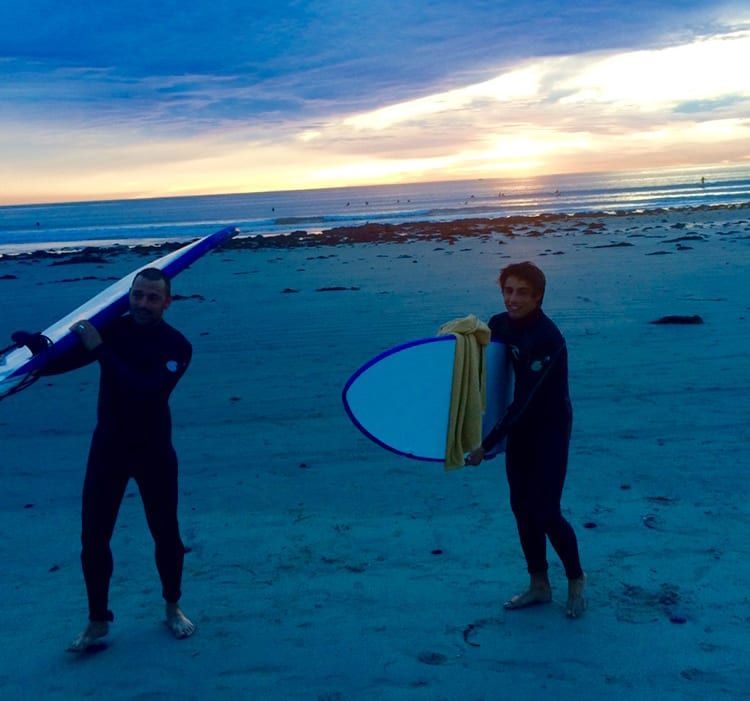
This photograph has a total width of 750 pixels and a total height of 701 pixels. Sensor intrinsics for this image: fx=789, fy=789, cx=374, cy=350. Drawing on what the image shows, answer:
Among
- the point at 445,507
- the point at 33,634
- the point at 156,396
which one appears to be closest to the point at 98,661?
the point at 33,634

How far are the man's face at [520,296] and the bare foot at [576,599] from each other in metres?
1.33

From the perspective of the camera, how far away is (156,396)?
11.5 feet

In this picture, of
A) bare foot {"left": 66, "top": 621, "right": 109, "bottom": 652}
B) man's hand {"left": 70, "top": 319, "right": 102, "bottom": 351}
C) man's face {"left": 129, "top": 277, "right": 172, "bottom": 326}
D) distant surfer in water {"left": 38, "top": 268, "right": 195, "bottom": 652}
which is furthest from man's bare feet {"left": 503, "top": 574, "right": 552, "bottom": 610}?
man's hand {"left": 70, "top": 319, "right": 102, "bottom": 351}

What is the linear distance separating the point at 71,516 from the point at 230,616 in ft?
6.18

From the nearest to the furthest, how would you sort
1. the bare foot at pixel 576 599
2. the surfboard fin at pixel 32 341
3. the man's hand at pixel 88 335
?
the man's hand at pixel 88 335 → the surfboard fin at pixel 32 341 → the bare foot at pixel 576 599

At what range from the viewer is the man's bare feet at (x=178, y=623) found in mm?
3799

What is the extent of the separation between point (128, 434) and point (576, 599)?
2.27 m

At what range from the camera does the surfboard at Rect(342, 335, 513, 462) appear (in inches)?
157

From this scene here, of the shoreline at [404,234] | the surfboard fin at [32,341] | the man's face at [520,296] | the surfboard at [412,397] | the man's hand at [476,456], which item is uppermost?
the shoreline at [404,234]

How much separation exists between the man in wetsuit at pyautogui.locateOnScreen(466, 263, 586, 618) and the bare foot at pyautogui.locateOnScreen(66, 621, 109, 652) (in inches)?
75.1

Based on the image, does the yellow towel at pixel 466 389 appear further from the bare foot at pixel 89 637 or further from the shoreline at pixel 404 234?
the shoreline at pixel 404 234

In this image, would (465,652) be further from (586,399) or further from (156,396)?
(586,399)

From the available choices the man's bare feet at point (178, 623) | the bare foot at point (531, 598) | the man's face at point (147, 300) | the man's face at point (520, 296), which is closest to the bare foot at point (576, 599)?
the bare foot at point (531, 598)

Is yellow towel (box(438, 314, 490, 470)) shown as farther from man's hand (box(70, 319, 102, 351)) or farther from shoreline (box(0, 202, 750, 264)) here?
shoreline (box(0, 202, 750, 264))
